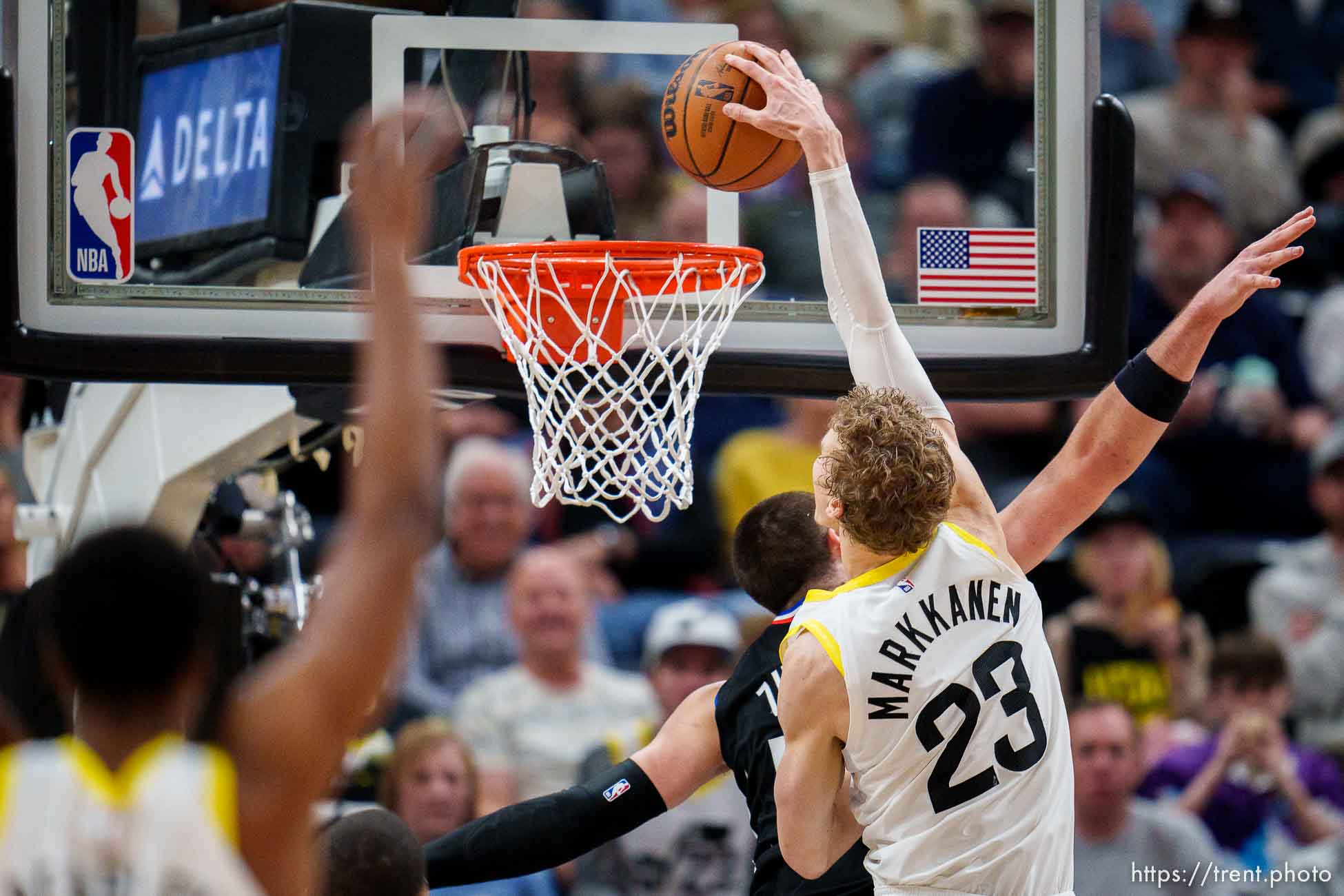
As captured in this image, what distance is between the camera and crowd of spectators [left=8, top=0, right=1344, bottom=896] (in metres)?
4.38

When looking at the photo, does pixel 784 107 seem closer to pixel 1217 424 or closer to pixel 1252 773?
pixel 1252 773

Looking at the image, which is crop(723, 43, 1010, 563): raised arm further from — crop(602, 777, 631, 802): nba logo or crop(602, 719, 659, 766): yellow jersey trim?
crop(602, 719, 659, 766): yellow jersey trim

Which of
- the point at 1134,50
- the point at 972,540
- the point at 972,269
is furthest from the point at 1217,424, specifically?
the point at 972,540

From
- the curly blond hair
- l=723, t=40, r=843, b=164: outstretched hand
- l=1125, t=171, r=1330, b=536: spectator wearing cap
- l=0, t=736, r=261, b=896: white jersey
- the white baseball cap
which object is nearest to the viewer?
l=0, t=736, r=261, b=896: white jersey

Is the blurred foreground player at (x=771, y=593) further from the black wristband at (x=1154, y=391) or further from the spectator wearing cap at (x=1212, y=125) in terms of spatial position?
the spectator wearing cap at (x=1212, y=125)

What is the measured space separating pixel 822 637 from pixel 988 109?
179cm

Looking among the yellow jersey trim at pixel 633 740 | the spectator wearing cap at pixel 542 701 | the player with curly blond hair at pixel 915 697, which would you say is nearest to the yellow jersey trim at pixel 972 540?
the player with curly blond hair at pixel 915 697

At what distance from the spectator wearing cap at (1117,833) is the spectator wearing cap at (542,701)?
1.51 m

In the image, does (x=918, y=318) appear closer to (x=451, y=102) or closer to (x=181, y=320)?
(x=451, y=102)

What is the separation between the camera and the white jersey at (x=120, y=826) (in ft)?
6.05

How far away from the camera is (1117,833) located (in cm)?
603

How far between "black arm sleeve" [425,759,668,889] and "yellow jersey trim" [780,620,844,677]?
838 millimetres

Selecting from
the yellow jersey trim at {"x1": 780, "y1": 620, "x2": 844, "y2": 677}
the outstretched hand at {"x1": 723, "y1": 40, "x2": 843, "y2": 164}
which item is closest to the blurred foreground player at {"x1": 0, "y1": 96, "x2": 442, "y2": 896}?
the yellow jersey trim at {"x1": 780, "y1": 620, "x2": 844, "y2": 677}

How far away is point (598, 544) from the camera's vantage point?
24.0 ft
